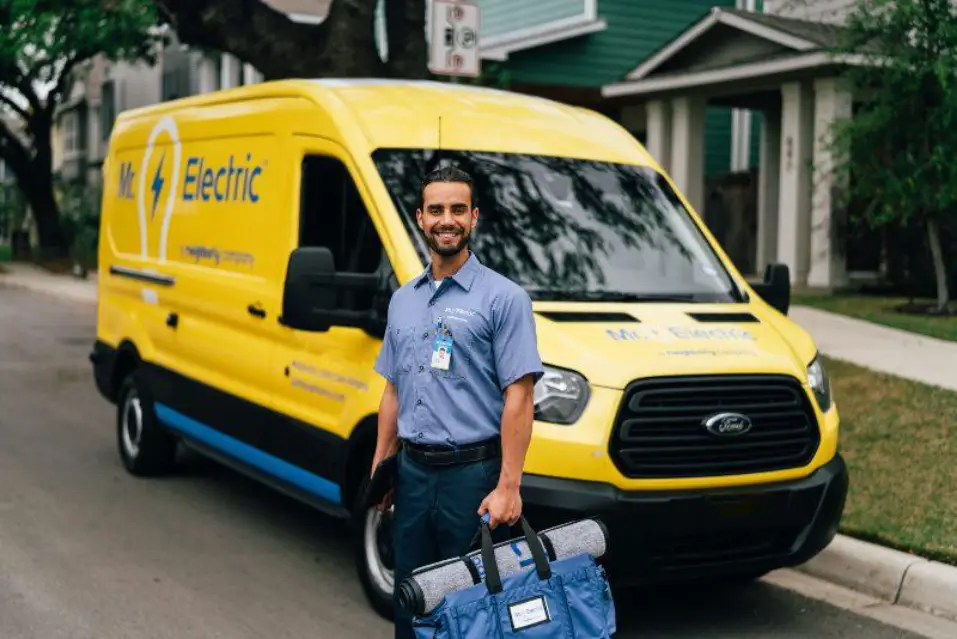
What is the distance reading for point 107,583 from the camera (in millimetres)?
6492

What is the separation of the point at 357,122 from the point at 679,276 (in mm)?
1750

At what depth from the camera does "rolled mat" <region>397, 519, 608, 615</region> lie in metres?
3.74

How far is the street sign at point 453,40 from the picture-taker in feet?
33.6

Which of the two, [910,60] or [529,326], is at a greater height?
[910,60]

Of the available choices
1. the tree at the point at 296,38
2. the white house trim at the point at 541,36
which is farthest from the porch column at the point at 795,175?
the tree at the point at 296,38

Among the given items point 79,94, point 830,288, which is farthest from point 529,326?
point 79,94

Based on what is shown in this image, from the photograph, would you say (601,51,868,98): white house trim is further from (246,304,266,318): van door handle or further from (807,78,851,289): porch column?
(246,304,266,318): van door handle

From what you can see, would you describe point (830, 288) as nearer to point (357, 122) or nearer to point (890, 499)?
point (890, 499)

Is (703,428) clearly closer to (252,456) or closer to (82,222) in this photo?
(252,456)

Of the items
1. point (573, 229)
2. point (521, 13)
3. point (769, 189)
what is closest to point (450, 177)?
point (573, 229)

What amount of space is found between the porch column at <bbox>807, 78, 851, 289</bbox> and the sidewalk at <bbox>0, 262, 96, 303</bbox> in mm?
15007

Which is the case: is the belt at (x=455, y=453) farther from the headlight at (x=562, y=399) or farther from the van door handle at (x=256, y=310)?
the van door handle at (x=256, y=310)

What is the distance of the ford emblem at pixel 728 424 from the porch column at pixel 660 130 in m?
16.5

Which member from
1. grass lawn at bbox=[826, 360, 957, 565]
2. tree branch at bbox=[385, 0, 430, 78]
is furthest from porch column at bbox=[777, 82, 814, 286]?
grass lawn at bbox=[826, 360, 957, 565]
